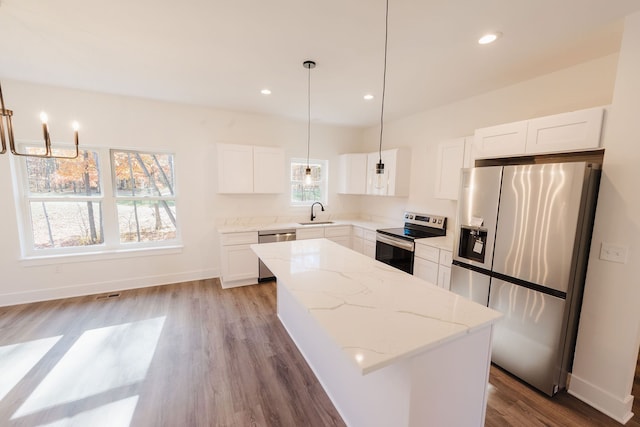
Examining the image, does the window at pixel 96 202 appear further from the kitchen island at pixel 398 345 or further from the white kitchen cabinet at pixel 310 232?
the kitchen island at pixel 398 345

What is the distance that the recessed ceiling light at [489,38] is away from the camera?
190 centimetres

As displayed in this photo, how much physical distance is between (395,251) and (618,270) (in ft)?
6.82

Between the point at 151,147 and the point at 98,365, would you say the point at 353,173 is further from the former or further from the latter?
the point at 98,365

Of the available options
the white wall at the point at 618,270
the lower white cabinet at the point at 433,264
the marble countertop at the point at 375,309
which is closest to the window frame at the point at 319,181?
the lower white cabinet at the point at 433,264

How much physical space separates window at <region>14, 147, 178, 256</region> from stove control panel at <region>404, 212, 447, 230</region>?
148 inches

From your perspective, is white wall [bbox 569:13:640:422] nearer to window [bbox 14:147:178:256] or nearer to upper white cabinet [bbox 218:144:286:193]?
upper white cabinet [bbox 218:144:286:193]

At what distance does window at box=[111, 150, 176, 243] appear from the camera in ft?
12.3

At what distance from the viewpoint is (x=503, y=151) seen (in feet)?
8.02

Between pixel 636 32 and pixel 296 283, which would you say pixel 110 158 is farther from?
pixel 636 32

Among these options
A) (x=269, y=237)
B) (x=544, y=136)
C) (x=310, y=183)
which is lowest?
(x=269, y=237)

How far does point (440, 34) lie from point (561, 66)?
1.41m

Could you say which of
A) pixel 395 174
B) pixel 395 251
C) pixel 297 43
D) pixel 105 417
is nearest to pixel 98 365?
pixel 105 417

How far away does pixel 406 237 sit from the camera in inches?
134

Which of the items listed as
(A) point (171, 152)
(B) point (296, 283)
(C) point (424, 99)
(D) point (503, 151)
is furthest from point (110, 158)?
(D) point (503, 151)
